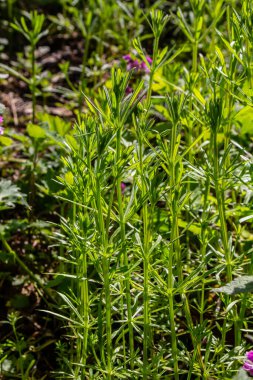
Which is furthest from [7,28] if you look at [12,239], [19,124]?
[12,239]

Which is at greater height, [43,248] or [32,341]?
[43,248]

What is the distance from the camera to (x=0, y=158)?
3311 millimetres

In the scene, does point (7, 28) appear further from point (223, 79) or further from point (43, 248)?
point (223, 79)

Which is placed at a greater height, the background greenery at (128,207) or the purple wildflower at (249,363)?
the background greenery at (128,207)

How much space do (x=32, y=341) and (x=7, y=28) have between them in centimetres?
260

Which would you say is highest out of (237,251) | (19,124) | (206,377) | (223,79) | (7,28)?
(7,28)

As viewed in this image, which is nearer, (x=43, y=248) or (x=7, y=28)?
(x=43, y=248)

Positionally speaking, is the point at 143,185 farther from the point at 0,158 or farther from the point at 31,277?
the point at 0,158

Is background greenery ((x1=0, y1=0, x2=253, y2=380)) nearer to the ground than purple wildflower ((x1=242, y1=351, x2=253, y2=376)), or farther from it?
farther from it

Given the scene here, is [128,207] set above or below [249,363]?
above

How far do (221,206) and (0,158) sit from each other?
1766 mm

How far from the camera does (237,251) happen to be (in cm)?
251

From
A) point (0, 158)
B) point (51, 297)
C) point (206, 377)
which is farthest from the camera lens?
point (0, 158)

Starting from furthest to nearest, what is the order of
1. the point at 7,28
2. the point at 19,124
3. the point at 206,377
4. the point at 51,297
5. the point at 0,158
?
the point at 7,28 < the point at 19,124 < the point at 0,158 < the point at 51,297 < the point at 206,377
